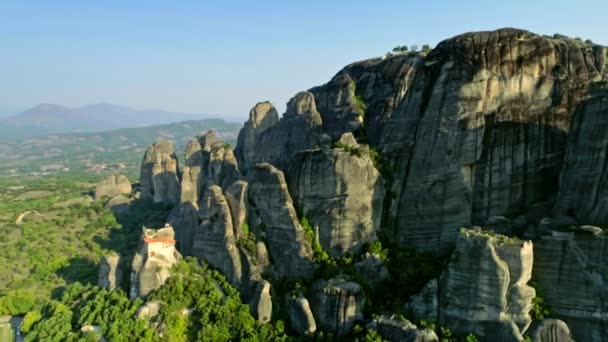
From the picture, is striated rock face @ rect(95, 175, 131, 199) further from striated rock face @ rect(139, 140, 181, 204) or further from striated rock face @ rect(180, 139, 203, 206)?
striated rock face @ rect(180, 139, 203, 206)

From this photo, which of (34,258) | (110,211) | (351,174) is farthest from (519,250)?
(110,211)

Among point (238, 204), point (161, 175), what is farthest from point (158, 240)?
point (161, 175)

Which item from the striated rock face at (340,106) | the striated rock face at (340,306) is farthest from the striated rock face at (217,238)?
the striated rock face at (340,106)

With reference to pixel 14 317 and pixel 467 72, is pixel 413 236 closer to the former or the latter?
pixel 467 72

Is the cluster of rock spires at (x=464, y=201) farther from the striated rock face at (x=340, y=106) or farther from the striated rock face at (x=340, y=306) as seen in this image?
the striated rock face at (x=340, y=106)

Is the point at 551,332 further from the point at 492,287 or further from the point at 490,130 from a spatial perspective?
the point at 490,130

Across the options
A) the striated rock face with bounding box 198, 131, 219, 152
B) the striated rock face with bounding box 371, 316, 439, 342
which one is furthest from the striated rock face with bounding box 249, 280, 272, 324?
the striated rock face with bounding box 198, 131, 219, 152

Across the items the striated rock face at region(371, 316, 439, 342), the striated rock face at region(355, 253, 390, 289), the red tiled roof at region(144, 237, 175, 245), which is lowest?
the striated rock face at region(371, 316, 439, 342)
